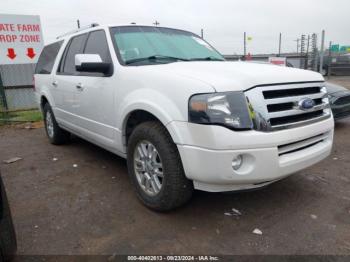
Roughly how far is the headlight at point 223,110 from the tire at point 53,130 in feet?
11.7

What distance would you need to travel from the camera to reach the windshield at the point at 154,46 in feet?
10.1

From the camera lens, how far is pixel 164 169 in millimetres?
2436

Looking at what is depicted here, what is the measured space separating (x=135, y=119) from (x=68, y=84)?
161cm

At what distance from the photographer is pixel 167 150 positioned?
240 cm

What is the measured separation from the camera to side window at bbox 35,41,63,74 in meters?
4.76

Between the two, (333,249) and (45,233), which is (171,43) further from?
(333,249)

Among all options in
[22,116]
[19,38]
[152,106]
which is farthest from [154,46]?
[19,38]

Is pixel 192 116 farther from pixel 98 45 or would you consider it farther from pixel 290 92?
pixel 98 45

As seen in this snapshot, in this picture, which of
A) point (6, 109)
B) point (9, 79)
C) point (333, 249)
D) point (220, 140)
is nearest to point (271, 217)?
point (333, 249)

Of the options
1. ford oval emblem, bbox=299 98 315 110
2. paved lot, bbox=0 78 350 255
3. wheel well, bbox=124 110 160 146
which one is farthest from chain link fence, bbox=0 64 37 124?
ford oval emblem, bbox=299 98 315 110

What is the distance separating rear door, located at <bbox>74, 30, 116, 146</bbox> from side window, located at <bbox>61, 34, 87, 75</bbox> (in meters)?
0.22

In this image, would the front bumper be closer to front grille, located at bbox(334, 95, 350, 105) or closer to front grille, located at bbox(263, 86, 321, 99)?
front grille, located at bbox(263, 86, 321, 99)

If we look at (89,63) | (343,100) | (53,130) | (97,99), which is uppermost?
(89,63)

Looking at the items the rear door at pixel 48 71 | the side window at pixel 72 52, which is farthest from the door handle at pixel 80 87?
the rear door at pixel 48 71
